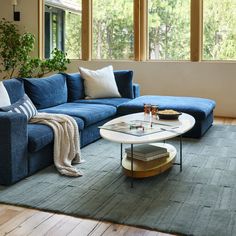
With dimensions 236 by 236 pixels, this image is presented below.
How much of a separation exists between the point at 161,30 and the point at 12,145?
14.0 ft

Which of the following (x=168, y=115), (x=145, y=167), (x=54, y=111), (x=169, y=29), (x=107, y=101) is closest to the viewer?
(x=145, y=167)

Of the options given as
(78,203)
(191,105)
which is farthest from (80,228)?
(191,105)

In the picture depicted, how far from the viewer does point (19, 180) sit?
3137 millimetres

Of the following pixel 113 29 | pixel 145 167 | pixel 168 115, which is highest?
pixel 113 29

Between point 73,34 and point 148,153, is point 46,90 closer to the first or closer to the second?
point 148,153

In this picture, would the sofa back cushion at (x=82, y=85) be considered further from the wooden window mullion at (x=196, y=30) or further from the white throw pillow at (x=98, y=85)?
the wooden window mullion at (x=196, y=30)

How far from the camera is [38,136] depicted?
10.6 feet

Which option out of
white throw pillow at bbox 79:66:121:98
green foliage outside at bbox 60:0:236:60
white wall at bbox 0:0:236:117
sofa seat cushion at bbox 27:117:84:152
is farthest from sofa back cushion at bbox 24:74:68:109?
green foliage outside at bbox 60:0:236:60

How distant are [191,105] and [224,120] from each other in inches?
57.2

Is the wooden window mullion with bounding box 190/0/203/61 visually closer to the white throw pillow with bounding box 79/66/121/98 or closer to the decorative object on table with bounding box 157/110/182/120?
the white throw pillow with bounding box 79/66/121/98

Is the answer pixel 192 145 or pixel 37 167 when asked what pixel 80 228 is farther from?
pixel 192 145

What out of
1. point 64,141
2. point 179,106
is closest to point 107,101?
point 179,106

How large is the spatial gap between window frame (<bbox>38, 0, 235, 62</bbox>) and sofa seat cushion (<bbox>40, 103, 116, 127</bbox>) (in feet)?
7.09

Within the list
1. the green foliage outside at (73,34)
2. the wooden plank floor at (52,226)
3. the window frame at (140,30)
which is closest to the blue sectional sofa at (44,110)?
the wooden plank floor at (52,226)
